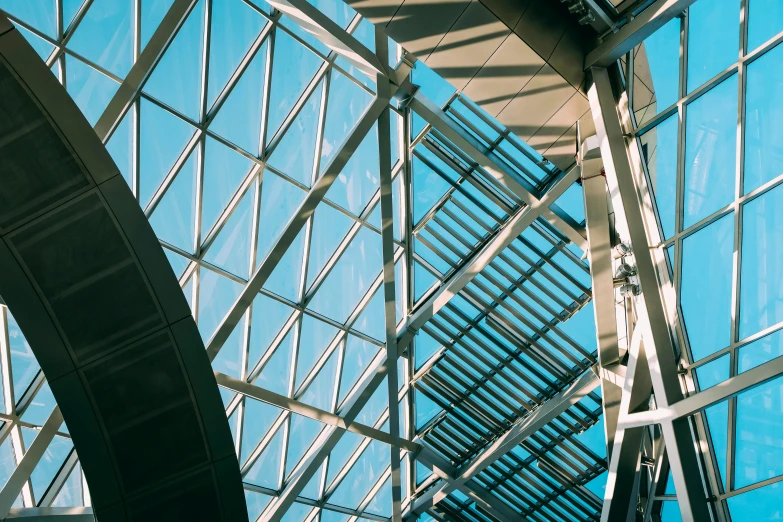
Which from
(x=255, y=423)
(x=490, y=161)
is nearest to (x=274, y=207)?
(x=490, y=161)

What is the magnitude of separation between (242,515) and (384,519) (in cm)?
2074

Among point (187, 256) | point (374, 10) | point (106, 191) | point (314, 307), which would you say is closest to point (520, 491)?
point (314, 307)

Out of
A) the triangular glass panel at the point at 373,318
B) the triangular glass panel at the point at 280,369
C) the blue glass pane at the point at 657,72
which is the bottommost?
the triangular glass panel at the point at 280,369

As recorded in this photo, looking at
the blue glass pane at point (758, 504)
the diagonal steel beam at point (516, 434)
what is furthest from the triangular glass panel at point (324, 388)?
the blue glass pane at point (758, 504)

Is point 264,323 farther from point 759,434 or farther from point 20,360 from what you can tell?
point 759,434

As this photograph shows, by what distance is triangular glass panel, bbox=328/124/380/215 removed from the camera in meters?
23.3

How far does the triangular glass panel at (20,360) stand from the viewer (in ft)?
55.8

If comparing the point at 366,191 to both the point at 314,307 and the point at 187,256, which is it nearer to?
the point at 314,307

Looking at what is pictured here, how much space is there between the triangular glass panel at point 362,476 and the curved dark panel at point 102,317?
17127 millimetres

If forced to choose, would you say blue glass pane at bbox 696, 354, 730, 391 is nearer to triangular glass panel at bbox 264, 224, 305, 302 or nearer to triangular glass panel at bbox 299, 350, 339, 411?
triangular glass panel at bbox 264, 224, 305, 302

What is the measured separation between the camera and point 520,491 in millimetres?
31875

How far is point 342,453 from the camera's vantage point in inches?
1164

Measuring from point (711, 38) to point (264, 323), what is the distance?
15.0 metres

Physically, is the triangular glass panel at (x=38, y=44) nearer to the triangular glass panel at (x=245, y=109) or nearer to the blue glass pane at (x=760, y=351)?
the triangular glass panel at (x=245, y=109)
